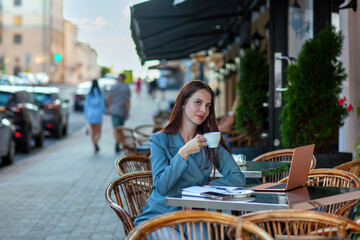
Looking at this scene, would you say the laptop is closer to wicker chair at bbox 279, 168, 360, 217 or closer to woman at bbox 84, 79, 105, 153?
wicker chair at bbox 279, 168, 360, 217

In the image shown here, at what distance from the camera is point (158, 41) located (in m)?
13.0

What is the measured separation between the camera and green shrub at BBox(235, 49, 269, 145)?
10.6 metres

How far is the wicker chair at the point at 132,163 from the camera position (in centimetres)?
Answer: 529

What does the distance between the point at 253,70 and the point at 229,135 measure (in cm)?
124

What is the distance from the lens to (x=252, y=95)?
1069 cm

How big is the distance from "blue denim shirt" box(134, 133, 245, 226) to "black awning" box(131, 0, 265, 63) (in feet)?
11.6

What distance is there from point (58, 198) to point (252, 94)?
3.94 m

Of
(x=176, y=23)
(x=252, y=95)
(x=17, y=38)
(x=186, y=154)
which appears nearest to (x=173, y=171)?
(x=186, y=154)

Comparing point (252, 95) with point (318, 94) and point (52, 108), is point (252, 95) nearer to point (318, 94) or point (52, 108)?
point (318, 94)

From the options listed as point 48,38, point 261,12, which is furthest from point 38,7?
point 261,12

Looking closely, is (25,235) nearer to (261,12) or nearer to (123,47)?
(123,47)

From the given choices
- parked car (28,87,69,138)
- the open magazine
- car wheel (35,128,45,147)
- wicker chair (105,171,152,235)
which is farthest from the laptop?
parked car (28,87,69,138)

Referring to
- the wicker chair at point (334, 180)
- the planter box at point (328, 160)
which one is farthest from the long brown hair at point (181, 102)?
the planter box at point (328, 160)

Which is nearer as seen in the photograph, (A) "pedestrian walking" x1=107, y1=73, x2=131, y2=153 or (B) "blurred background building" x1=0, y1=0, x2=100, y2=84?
(A) "pedestrian walking" x1=107, y1=73, x2=131, y2=153
